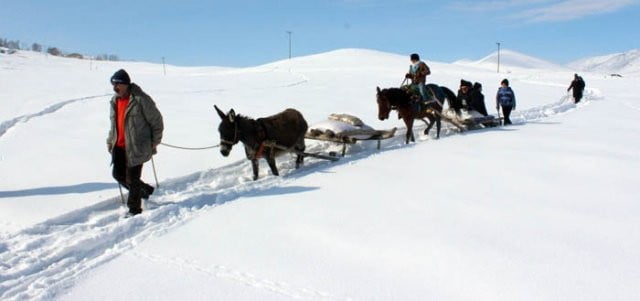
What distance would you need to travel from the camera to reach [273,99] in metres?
23.3

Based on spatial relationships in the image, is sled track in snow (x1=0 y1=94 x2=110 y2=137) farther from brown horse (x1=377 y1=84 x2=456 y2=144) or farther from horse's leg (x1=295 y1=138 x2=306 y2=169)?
brown horse (x1=377 y1=84 x2=456 y2=144)

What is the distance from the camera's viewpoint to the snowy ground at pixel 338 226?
4098mm

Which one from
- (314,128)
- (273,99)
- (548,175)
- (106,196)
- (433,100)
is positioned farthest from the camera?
(273,99)

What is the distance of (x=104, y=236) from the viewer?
537 centimetres

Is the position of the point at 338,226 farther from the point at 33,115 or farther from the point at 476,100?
the point at 33,115

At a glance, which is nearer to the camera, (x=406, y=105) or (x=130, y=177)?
(x=130, y=177)

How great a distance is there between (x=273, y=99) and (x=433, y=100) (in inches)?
468

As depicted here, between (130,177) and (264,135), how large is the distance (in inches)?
107

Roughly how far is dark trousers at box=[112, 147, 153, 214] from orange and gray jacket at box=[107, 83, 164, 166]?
155 mm

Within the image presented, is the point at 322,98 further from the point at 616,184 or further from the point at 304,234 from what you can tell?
the point at 304,234

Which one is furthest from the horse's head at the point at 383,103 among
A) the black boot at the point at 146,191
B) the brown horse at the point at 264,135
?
the black boot at the point at 146,191

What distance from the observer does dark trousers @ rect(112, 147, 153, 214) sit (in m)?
6.30

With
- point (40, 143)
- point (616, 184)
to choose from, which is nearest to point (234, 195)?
point (616, 184)

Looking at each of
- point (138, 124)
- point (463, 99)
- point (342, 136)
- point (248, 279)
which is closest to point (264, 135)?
point (342, 136)
